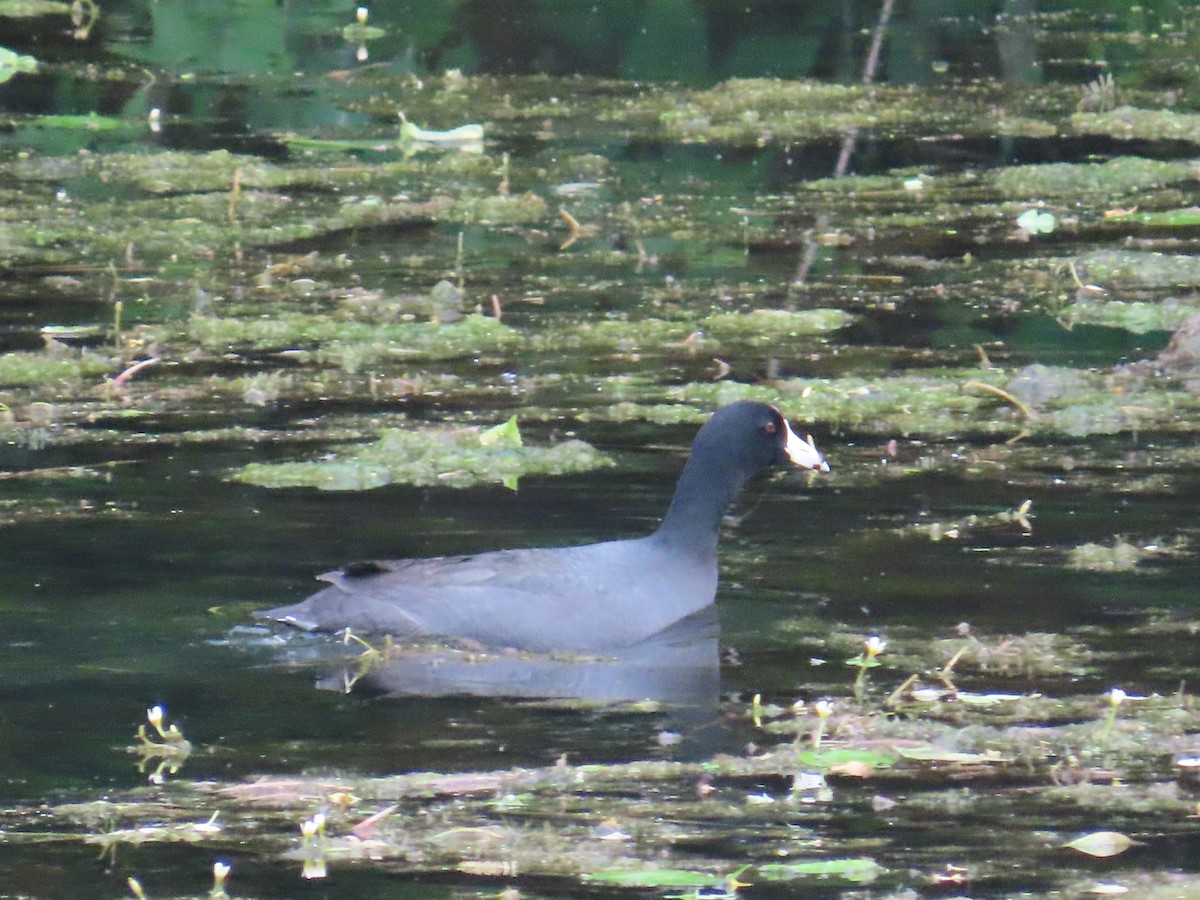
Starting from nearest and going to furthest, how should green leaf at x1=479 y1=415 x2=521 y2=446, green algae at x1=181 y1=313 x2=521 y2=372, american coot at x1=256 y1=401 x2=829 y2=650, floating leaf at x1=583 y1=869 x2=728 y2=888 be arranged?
floating leaf at x1=583 y1=869 x2=728 y2=888 < american coot at x1=256 y1=401 x2=829 y2=650 < green leaf at x1=479 y1=415 x2=521 y2=446 < green algae at x1=181 y1=313 x2=521 y2=372

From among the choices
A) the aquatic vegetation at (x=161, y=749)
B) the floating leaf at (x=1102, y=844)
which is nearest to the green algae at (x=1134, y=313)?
the floating leaf at (x=1102, y=844)

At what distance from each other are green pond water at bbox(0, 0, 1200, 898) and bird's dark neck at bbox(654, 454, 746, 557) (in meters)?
0.25

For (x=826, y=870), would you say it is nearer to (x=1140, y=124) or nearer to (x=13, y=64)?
(x=1140, y=124)

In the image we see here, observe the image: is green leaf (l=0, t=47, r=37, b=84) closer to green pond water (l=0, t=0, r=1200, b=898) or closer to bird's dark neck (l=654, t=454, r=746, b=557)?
green pond water (l=0, t=0, r=1200, b=898)

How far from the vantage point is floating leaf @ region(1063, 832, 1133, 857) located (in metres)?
4.88

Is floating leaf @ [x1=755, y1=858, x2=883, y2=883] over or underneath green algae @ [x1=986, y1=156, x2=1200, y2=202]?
underneath

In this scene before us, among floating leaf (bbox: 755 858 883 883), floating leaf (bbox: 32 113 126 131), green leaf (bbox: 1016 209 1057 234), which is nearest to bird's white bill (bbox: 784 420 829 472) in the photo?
floating leaf (bbox: 755 858 883 883)

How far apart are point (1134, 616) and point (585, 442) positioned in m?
2.49

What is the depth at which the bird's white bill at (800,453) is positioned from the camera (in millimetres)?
7559

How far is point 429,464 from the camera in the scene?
8.34m

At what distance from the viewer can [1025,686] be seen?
614 cm

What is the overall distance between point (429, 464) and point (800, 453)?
147 centimetres

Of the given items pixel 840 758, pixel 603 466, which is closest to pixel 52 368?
pixel 603 466

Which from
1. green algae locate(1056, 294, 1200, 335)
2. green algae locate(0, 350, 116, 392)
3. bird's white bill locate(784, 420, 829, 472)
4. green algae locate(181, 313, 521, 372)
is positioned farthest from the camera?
green algae locate(1056, 294, 1200, 335)
